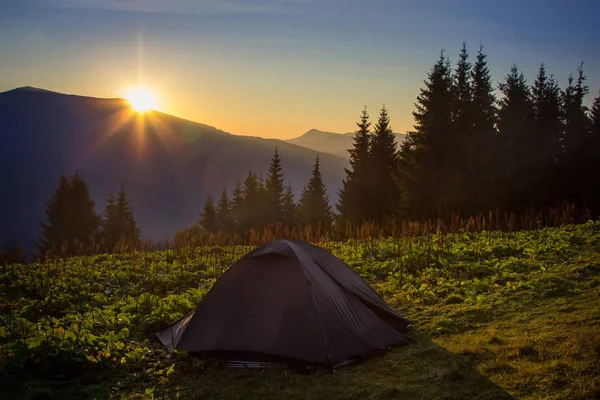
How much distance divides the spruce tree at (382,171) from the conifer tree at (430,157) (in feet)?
15.5

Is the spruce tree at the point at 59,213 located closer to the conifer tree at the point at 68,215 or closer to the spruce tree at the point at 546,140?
the conifer tree at the point at 68,215

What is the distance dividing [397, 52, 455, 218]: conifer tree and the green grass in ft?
70.8

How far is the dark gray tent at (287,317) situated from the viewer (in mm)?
6945

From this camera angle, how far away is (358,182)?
43094 millimetres

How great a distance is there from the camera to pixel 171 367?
7012 millimetres

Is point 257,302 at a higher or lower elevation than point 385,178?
lower

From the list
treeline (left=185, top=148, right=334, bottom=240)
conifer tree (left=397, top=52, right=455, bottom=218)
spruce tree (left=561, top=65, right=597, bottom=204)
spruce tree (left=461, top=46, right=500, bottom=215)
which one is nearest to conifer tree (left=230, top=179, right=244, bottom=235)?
treeline (left=185, top=148, right=334, bottom=240)

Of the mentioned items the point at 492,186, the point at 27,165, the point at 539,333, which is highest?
the point at 27,165

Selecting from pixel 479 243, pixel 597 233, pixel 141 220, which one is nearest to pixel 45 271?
pixel 479 243

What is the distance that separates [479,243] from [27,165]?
217601mm

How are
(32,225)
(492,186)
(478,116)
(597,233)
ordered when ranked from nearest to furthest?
(597,233) < (492,186) < (478,116) < (32,225)

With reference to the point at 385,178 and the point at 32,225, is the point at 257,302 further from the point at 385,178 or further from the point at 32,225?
the point at 32,225

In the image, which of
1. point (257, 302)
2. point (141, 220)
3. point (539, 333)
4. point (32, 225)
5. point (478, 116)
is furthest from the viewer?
point (141, 220)

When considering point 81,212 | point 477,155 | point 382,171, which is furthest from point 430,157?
point 81,212
